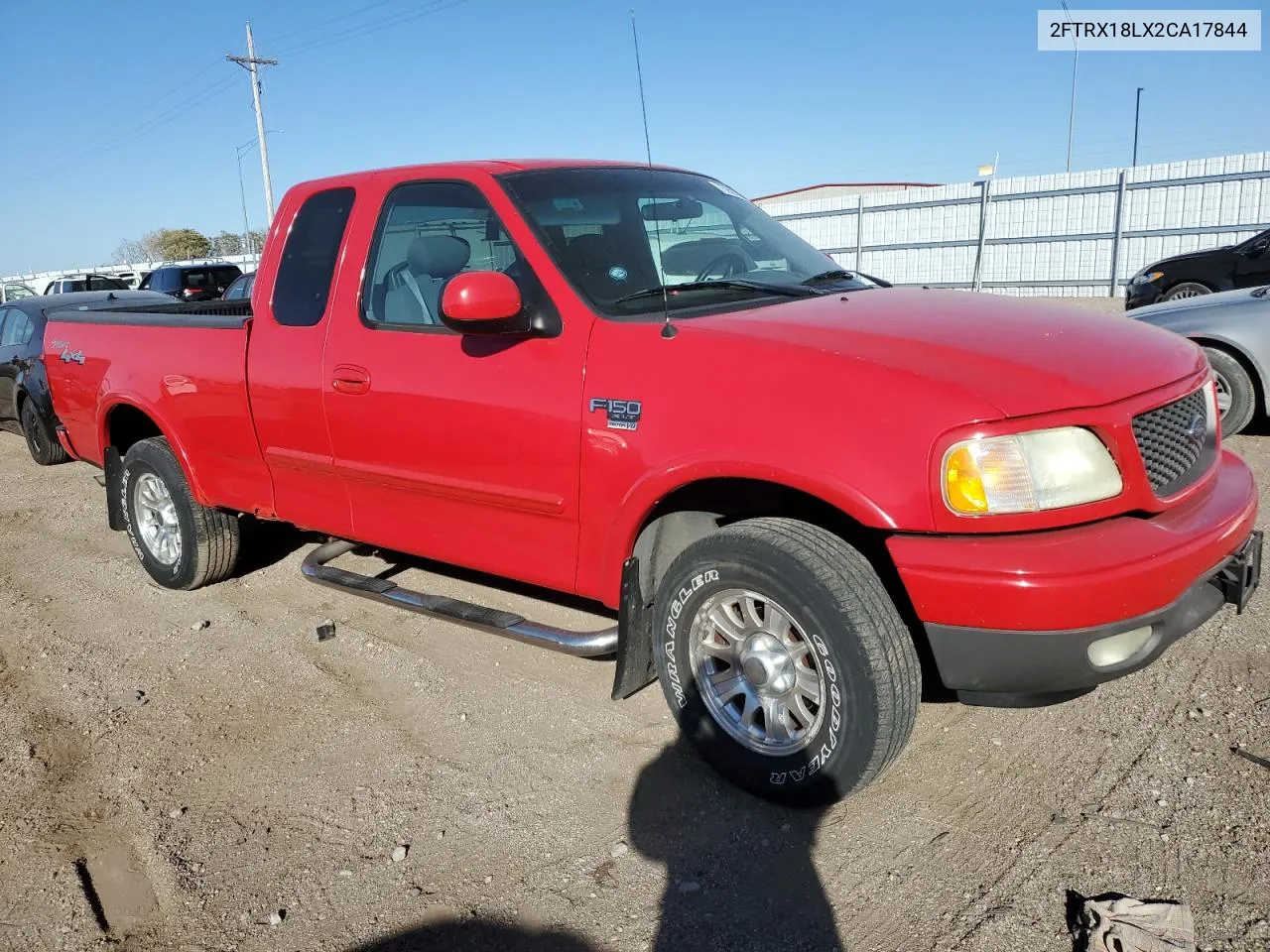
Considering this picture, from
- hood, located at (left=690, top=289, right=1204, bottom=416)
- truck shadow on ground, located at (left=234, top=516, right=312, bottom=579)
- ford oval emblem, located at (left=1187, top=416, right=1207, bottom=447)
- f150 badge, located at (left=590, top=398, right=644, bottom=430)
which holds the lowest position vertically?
truck shadow on ground, located at (left=234, top=516, right=312, bottom=579)

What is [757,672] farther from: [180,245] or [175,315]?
[180,245]

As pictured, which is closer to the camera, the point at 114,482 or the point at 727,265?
the point at 727,265

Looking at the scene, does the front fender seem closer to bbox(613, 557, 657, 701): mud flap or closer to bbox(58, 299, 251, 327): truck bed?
bbox(613, 557, 657, 701): mud flap

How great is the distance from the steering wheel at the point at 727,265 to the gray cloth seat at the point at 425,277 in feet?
3.00

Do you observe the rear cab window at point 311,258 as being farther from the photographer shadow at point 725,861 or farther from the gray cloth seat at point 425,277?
the photographer shadow at point 725,861

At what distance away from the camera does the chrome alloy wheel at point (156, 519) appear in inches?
207

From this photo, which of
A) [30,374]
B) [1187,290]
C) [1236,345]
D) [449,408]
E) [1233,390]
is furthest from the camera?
[1187,290]

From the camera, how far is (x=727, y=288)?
3.55 m

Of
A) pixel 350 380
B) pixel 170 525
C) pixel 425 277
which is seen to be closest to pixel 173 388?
pixel 170 525

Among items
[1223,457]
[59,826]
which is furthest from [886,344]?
[59,826]

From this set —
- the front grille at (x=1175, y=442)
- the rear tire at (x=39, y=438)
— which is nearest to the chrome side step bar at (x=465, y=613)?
the front grille at (x=1175, y=442)

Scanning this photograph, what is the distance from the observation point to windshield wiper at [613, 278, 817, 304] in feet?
11.2

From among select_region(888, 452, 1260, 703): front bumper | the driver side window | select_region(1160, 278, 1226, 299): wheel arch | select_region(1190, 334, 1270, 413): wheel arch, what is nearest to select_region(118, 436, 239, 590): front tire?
the driver side window

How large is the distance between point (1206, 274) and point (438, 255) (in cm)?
1133
